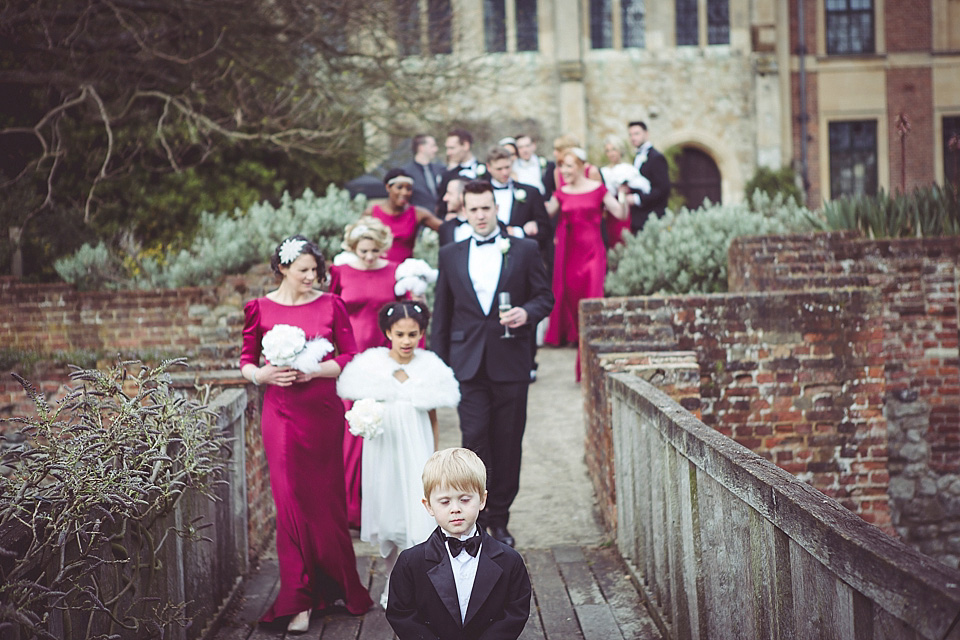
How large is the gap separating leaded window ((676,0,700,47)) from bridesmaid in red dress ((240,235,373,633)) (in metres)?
23.3

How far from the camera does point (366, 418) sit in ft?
16.9

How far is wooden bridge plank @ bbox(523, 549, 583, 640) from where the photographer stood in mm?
5047

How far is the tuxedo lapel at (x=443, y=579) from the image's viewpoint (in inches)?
135

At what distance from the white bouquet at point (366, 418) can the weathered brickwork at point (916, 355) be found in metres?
5.46

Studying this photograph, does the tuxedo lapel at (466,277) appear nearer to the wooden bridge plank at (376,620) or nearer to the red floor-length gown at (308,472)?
the red floor-length gown at (308,472)

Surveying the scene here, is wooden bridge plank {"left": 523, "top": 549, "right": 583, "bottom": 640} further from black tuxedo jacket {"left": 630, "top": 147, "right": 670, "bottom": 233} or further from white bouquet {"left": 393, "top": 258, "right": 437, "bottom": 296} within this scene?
black tuxedo jacket {"left": 630, "top": 147, "right": 670, "bottom": 233}

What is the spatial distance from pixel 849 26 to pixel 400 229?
23.0m

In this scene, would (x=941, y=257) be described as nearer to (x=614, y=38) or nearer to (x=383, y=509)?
(x=383, y=509)

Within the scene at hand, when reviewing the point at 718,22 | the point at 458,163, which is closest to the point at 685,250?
the point at 458,163

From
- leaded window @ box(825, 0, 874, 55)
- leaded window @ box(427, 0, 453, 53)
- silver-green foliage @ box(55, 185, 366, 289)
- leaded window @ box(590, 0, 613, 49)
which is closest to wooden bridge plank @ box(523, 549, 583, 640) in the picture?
silver-green foliage @ box(55, 185, 366, 289)

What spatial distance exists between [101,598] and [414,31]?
13.7 metres

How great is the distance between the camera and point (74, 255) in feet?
41.1

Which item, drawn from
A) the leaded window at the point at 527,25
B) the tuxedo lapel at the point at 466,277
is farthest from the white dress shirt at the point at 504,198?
the leaded window at the point at 527,25

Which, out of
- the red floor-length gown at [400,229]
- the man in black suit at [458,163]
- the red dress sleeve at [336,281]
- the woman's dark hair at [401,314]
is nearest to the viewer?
the woman's dark hair at [401,314]
